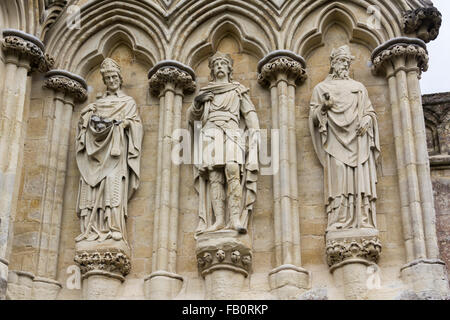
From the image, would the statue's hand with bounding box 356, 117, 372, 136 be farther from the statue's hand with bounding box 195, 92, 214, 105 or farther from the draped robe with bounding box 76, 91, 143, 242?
the draped robe with bounding box 76, 91, 143, 242

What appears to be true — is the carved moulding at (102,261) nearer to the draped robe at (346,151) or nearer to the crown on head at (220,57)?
the draped robe at (346,151)

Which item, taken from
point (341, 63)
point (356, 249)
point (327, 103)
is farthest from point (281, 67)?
point (356, 249)

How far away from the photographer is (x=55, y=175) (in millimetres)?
10945

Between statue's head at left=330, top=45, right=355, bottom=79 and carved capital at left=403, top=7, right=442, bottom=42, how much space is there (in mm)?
797

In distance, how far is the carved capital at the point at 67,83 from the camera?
1132cm

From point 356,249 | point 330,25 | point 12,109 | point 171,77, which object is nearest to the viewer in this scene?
point 356,249

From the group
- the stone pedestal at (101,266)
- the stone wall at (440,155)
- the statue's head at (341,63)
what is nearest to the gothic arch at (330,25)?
the statue's head at (341,63)

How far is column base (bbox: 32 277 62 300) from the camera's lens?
10.1 m

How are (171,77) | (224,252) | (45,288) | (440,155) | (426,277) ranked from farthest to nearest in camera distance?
(440,155) → (171,77) → (45,288) → (224,252) → (426,277)

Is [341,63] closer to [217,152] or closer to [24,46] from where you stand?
[217,152]

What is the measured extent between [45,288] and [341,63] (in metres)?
4.53

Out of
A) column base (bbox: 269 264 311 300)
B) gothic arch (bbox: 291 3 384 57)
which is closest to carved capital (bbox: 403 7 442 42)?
gothic arch (bbox: 291 3 384 57)

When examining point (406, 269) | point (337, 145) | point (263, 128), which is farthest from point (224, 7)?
point (406, 269)

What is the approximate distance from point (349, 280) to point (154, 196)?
104 inches
